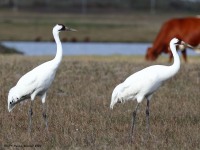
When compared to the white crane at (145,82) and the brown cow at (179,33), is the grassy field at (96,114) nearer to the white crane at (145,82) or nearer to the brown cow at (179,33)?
the white crane at (145,82)

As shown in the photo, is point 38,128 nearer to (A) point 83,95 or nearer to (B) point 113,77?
(A) point 83,95

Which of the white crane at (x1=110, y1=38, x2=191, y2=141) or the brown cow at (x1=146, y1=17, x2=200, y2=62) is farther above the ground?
the white crane at (x1=110, y1=38, x2=191, y2=141)

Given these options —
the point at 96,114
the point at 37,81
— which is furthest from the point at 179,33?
the point at 37,81

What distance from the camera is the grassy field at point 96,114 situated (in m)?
10.8

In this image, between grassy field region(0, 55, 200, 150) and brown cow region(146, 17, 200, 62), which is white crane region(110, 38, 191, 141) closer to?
grassy field region(0, 55, 200, 150)

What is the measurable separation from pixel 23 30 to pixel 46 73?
31467mm

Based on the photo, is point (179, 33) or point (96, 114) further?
point (179, 33)

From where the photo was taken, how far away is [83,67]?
18.9m

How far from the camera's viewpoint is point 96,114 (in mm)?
13047

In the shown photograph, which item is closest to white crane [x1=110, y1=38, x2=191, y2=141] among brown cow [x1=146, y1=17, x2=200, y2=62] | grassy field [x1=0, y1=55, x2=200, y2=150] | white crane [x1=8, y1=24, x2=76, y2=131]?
grassy field [x1=0, y1=55, x2=200, y2=150]

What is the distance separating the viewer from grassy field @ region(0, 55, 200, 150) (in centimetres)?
1080

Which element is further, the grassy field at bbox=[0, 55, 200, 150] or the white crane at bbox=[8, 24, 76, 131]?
the white crane at bbox=[8, 24, 76, 131]

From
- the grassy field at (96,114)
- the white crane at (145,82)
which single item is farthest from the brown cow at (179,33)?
the white crane at (145,82)

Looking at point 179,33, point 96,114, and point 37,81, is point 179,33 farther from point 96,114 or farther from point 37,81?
point 37,81
